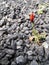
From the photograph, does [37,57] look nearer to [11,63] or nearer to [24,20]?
[11,63]

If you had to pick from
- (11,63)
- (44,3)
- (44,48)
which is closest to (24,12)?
(44,3)

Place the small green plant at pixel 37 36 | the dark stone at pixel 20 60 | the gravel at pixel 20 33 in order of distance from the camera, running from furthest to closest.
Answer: the small green plant at pixel 37 36, the gravel at pixel 20 33, the dark stone at pixel 20 60

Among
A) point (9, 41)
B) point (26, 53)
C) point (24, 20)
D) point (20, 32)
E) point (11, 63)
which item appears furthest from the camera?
point (24, 20)

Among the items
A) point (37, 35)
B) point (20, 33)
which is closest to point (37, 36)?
point (37, 35)

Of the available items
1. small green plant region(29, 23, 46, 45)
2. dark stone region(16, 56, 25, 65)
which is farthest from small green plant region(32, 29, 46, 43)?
dark stone region(16, 56, 25, 65)

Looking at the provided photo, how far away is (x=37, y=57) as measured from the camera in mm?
3521

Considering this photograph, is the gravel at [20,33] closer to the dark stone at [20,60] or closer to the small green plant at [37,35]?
the dark stone at [20,60]

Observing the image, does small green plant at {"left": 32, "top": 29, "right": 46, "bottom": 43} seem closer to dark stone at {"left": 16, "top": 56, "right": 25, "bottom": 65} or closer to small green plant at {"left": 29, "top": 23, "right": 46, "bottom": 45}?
small green plant at {"left": 29, "top": 23, "right": 46, "bottom": 45}

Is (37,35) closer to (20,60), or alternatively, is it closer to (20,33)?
(20,33)

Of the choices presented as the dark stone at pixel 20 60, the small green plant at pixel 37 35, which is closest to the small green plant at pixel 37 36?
the small green plant at pixel 37 35

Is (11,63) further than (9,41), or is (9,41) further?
(9,41)

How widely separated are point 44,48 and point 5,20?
152cm

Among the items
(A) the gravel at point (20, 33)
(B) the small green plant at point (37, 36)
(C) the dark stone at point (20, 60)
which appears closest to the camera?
(C) the dark stone at point (20, 60)

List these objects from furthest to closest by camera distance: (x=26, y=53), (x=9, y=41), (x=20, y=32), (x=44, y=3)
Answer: (x=44, y=3) < (x=20, y=32) < (x=9, y=41) < (x=26, y=53)
